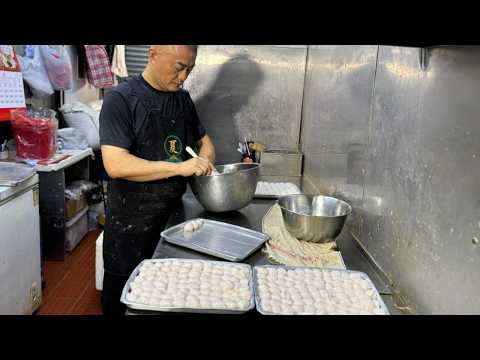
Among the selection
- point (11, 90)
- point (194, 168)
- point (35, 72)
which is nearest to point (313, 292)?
point (194, 168)

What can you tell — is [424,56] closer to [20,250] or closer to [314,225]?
[314,225]

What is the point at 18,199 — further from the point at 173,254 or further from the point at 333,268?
the point at 333,268

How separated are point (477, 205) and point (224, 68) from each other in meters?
2.66

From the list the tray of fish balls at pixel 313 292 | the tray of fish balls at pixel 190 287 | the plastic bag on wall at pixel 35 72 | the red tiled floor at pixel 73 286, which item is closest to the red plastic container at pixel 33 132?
the plastic bag on wall at pixel 35 72

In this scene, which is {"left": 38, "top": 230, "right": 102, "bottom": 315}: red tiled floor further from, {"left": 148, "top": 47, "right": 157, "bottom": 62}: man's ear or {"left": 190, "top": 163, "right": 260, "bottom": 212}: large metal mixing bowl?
{"left": 148, "top": 47, "right": 157, "bottom": 62}: man's ear

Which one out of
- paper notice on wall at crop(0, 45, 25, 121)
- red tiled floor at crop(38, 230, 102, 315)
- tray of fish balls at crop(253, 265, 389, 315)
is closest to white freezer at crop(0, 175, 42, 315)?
red tiled floor at crop(38, 230, 102, 315)

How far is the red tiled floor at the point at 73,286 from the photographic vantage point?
3.03 m

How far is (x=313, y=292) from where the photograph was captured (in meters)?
1.28

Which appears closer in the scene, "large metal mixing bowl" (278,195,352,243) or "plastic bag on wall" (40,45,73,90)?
"large metal mixing bowl" (278,195,352,243)

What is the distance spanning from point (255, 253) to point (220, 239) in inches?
7.4

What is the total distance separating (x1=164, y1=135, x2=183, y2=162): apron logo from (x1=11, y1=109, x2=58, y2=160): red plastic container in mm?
1905

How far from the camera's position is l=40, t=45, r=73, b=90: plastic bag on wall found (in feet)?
12.8
